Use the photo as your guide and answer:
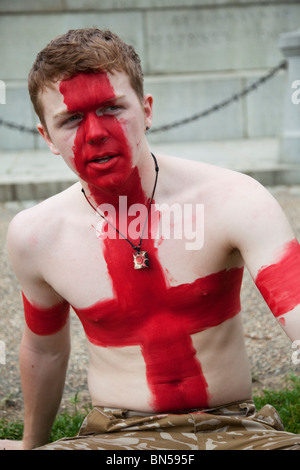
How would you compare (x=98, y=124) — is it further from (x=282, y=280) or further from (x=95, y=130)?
(x=282, y=280)

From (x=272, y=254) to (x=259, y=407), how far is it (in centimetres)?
153

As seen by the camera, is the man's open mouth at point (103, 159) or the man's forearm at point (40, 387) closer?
the man's open mouth at point (103, 159)

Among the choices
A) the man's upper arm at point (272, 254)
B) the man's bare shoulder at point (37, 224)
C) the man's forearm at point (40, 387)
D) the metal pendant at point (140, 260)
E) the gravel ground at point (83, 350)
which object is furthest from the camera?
the gravel ground at point (83, 350)

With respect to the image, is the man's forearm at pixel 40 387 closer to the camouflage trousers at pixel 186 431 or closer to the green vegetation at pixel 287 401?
the camouflage trousers at pixel 186 431

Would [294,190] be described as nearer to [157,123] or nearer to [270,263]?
[157,123]

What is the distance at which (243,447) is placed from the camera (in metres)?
2.08

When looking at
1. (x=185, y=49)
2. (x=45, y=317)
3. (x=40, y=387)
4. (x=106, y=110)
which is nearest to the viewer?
(x=106, y=110)

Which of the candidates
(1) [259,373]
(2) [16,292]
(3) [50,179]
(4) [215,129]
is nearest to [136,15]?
(4) [215,129]

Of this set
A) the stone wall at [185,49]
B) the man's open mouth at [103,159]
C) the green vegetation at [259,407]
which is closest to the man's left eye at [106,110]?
the man's open mouth at [103,159]

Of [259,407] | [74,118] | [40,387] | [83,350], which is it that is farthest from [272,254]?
[83,350]

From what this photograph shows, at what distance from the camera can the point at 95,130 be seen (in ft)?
7.16

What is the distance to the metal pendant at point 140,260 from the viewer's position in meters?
2.30

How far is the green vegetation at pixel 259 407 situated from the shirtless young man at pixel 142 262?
86 centimetres

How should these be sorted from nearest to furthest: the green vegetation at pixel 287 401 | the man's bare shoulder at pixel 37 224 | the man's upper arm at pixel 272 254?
1. the man's upper arm at pixel 272 254
2. the man's bare shoulder at pixel 37 224
3. the green vegetation at pixel 287 401
